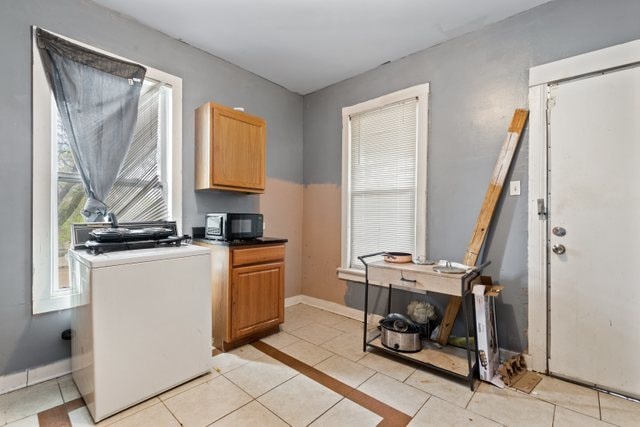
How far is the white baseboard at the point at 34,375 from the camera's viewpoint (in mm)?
1859

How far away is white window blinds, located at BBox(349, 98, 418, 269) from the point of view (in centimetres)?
290

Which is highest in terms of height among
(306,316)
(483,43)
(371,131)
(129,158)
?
(483,43)

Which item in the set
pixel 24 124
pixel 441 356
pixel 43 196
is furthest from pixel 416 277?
pixel 24 124

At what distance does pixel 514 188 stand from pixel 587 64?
0.90 metres

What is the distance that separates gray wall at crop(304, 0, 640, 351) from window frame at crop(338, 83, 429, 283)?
6 cm

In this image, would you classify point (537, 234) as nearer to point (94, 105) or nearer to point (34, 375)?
point (94, 105)

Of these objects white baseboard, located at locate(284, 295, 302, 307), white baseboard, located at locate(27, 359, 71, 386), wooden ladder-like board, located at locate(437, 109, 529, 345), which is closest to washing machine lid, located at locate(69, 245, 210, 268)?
white baseboard, located at locate(27, 359, 71, 386)

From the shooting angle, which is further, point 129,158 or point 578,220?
point 129,158

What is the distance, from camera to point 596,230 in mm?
1956

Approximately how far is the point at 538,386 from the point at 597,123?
1780 mm

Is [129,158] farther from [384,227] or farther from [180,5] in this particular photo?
[384,227]

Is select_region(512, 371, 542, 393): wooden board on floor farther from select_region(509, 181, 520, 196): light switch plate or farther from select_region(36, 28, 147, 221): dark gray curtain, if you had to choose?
select_region(36, 28, 147, 221): dark gray curtain

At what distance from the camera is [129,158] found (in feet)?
7.97

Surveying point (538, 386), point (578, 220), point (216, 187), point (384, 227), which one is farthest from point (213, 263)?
point (578, 220)
